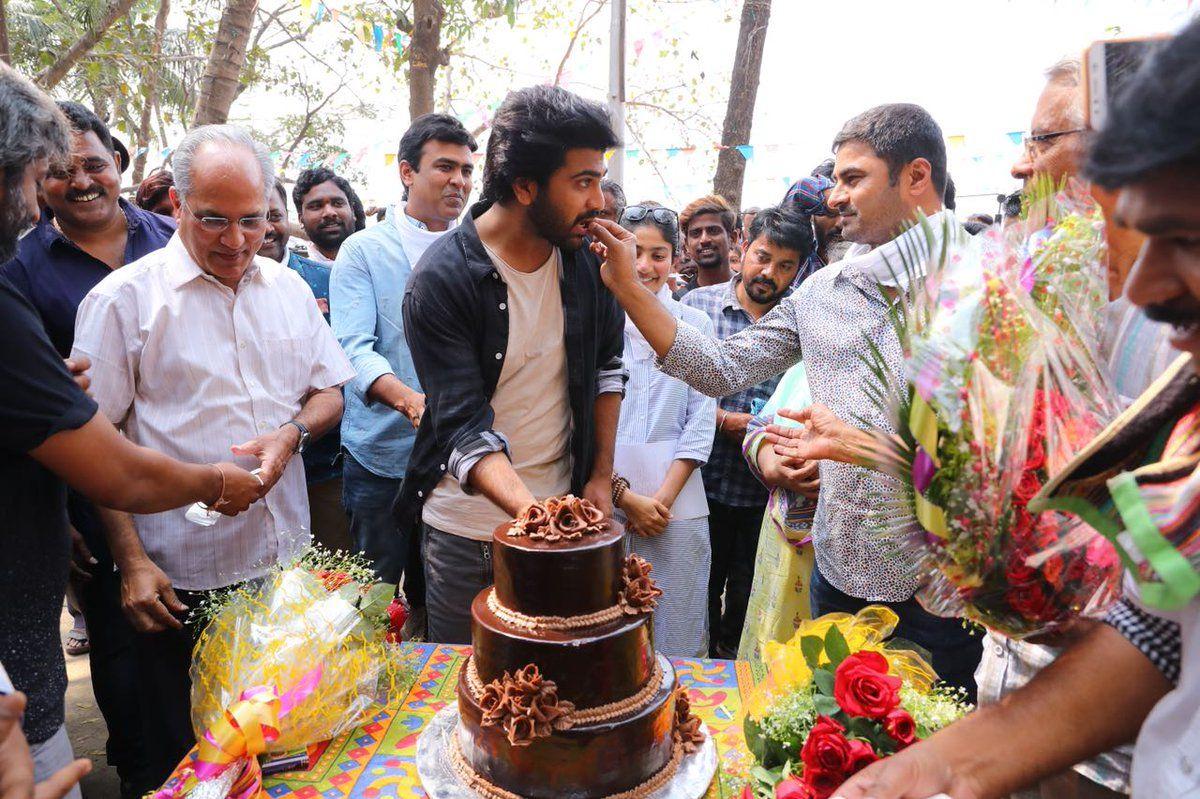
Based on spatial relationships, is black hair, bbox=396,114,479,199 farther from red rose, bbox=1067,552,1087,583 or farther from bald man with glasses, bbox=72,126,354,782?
red rose, bbox=1067,552,1087,583

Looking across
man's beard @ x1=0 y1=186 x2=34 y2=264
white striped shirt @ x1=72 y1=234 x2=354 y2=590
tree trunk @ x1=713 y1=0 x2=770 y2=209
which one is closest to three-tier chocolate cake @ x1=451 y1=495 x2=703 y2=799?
white striped shirt @ x1=72 y1=234 x2=354 y2=590

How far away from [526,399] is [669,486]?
1.13 meters

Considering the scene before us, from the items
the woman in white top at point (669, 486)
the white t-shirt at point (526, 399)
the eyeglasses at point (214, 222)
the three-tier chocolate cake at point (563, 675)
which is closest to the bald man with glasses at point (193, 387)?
the eyeglasses at point (214, 222)

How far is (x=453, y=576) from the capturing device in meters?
2.86

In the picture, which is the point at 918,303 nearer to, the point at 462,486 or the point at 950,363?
the point at 950,363

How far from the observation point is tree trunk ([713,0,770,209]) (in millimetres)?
9836

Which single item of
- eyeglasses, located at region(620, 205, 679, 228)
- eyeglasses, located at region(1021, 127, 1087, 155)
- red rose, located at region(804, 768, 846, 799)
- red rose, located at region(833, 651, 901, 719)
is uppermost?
eyeglasses, located at region(1021, 127, 1087, 155)

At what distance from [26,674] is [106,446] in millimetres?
555

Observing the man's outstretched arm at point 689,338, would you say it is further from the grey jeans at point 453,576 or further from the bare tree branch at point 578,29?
the bare tree branch at point 578,29

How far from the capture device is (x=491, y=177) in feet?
9.02

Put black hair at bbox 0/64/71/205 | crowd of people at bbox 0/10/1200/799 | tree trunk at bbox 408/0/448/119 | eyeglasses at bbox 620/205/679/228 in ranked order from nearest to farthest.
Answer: crowd of people at bbox 0/10/1200/799
black hair at bbox 0/64/71/205
eyeglasses at bbox 620/205/679/228
tree trunk at bbox 408/0/448/119

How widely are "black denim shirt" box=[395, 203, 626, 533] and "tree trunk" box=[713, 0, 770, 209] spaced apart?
7.39 metres

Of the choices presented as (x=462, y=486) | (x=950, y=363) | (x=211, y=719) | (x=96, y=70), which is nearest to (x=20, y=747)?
(x=211, y=719)

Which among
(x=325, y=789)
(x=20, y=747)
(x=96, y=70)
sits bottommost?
(x=325, y=789)
